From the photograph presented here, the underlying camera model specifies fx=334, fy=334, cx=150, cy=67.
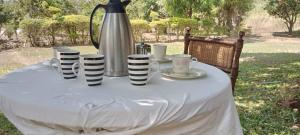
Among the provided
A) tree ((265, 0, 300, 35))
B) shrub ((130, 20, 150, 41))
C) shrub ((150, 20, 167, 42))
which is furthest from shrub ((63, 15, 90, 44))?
tree ((265, 0, 300, 35))

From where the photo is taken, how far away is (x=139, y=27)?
9008 millimetres

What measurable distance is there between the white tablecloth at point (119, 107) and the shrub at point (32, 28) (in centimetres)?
685

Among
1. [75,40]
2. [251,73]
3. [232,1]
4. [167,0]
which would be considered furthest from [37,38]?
[232,1]

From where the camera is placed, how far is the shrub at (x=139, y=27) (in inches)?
350

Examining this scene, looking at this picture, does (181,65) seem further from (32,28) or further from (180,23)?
(180,23)

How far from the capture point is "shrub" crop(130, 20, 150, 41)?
8.89 metres

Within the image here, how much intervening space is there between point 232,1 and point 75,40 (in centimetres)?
525

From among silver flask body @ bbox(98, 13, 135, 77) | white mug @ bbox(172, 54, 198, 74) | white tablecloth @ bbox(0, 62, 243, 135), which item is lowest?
white tablecloth @ bbox(0, 62, 243, 135)

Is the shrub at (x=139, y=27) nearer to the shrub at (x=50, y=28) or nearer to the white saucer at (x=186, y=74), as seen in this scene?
the shrub at (x=50, y=28)

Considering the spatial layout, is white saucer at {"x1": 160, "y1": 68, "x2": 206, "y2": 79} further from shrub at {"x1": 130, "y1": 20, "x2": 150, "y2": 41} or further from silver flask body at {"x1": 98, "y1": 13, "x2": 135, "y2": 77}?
shrub at {"x1": 130, "y1": 20, "x2": 150, "y2": 41}

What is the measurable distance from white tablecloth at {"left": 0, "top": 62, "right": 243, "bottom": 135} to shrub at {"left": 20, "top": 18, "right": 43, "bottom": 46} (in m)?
6.85

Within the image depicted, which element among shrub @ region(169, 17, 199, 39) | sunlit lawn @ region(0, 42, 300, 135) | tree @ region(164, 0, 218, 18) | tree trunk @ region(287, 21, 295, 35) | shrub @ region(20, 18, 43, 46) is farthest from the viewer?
tree trunk @ region(287, 21, 295, 35)

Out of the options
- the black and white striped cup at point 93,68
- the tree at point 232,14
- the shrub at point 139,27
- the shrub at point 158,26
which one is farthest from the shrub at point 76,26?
the black and white striped cup at point 93,68

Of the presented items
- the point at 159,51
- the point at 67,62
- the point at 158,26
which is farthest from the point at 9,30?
the point at 67,62
